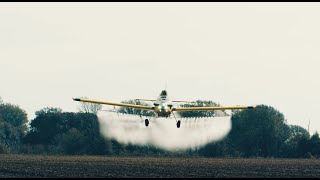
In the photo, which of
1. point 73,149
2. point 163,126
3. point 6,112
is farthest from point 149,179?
point 6,112

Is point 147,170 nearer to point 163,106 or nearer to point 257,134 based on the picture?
point 163,106

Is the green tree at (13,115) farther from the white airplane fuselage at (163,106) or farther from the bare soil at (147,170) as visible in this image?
the white airplane fuselage at (163,106)

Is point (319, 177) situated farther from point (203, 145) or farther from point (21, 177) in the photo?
point (203, 145)

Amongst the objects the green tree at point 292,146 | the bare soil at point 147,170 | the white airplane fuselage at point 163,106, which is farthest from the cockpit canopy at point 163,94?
the green tree at point 292,146

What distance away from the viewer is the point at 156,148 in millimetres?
130625

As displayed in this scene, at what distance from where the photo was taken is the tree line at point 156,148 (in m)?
133

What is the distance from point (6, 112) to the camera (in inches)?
7717

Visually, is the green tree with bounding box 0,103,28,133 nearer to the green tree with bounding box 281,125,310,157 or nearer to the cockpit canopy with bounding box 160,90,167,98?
the green tree with bounding box 281,125,310,157

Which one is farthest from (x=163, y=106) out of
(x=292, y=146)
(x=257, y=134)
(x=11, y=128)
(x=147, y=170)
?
(x=11, y=128)

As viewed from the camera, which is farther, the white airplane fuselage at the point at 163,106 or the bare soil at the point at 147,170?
the bare soil at the point at 147,170

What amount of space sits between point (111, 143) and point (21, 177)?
68754mm

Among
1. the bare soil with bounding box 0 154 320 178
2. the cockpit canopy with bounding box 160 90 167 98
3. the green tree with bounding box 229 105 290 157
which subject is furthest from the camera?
the green tree with bounding box 229 105 290 157

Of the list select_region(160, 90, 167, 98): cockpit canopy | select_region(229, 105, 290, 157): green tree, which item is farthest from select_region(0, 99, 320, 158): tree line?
select_region(160, 90, 167, 98): cockpit canopy

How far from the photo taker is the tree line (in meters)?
133
